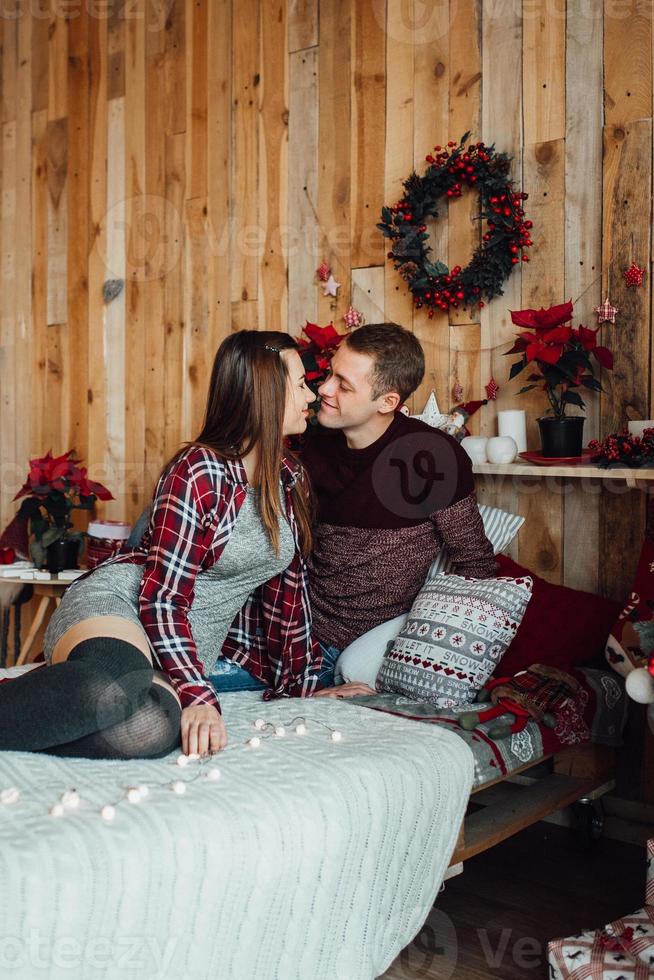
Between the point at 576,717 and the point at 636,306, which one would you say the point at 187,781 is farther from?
the point at 636,306

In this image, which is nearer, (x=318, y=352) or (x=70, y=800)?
(x=70, y=800)

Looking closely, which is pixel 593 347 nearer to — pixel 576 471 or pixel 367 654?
pixel 576 471

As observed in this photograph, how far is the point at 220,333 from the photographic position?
332 cm

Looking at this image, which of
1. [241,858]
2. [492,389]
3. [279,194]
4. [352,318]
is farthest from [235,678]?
[279,194]

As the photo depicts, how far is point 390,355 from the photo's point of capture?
230 cm

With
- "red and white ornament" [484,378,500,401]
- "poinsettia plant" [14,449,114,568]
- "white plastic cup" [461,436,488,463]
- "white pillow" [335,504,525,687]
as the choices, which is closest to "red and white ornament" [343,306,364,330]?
"red and white ornament" [484,378,500,401]

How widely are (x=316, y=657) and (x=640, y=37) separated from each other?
171 centimetres

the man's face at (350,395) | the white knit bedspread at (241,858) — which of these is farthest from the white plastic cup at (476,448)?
the white knit bedspread at (241,858)

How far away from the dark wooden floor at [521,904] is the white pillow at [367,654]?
50cm

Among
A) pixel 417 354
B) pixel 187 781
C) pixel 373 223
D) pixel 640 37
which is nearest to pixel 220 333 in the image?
pixel 373 223

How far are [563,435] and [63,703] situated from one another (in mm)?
1358

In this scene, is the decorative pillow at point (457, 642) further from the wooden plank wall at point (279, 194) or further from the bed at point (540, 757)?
the wooden plank wall at point (279, 194)

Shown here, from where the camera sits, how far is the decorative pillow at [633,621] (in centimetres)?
197

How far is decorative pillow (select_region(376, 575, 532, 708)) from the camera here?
1986 mm
